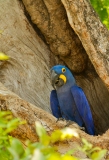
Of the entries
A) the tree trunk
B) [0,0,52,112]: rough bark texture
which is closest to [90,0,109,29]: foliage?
the tree trunk

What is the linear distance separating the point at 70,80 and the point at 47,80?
317 mm

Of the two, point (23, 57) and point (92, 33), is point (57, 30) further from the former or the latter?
point (92, 33)

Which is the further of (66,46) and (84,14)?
(66,46)

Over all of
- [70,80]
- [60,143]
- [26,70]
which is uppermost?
[26,70]

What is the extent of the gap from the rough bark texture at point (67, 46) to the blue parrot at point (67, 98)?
0.31 metres

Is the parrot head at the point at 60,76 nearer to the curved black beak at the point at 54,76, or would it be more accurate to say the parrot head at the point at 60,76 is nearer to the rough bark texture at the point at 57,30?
the curved black beak at the point at 54,76

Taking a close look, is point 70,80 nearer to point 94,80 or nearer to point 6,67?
point 94,80

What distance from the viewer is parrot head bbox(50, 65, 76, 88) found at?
12.2 feet

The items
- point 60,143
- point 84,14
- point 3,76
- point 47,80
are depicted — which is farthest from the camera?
point 47,80

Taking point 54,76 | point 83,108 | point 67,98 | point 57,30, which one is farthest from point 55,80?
point 57,30

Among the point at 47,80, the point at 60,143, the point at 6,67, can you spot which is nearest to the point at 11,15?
the point at 6,67

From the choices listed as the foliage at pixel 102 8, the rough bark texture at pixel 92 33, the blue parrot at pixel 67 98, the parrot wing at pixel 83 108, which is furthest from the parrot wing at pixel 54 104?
the foliage at pixel 102 8

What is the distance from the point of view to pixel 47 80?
4113mm

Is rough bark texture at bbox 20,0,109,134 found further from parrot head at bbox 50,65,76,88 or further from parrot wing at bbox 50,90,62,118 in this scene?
parrot wing at bbox 50,90,62,118
